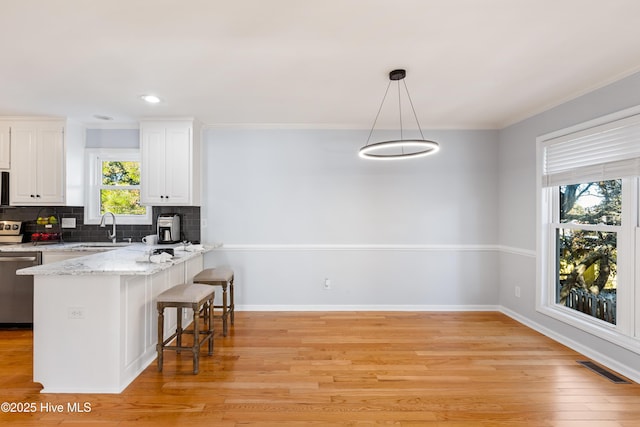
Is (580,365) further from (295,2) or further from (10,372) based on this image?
(10,372)

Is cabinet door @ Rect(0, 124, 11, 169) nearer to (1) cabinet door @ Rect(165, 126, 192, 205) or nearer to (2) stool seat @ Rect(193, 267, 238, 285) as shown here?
(1) cabinet door @ Rect(165, 126, 192, 205)

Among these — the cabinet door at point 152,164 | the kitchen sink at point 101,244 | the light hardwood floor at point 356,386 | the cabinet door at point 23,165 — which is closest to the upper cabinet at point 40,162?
the cabinet door at point 23,165

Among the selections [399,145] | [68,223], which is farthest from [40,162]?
[399,145]

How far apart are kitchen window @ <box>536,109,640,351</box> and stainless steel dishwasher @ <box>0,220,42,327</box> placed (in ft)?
18.2

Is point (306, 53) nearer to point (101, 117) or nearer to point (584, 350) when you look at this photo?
point (101, 117)

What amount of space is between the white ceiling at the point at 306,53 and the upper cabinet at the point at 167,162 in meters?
0.31

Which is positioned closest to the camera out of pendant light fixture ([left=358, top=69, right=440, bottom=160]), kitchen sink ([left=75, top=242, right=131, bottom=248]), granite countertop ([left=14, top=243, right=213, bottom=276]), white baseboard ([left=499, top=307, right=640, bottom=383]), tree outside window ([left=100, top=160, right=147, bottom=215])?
granite countertop ([left=14, top=243, right=213, bottom=276])

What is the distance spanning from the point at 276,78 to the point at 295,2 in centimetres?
103

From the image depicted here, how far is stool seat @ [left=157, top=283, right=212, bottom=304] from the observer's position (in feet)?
8.23

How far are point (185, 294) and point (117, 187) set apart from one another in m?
2.49

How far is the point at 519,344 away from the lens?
10.2 feet

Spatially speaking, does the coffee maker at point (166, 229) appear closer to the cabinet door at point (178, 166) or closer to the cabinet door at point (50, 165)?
the cabinet door at point (178, 166)

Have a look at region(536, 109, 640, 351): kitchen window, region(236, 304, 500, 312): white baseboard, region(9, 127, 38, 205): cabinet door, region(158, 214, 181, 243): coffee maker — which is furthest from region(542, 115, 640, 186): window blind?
region(9, 127, 38, 205): cabinet door

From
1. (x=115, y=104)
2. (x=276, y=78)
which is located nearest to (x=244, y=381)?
(x=276, y=78)
